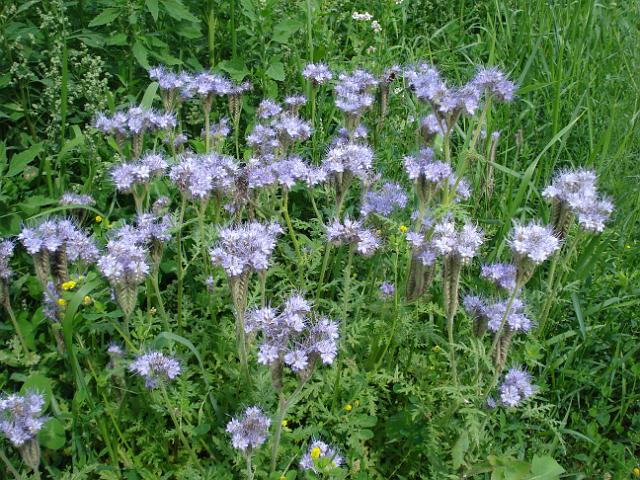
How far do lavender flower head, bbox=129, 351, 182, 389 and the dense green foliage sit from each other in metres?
0.11

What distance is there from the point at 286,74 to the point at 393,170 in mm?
1192

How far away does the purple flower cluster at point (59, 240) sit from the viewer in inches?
99.2

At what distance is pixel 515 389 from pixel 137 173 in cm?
158

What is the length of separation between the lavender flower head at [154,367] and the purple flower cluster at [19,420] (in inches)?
13.8

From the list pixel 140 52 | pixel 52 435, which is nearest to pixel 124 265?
pixel 52 435

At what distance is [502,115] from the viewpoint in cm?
425

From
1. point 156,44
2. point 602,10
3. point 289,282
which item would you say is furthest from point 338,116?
point 602,10

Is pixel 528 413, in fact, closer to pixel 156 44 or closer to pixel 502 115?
pixel 502 115

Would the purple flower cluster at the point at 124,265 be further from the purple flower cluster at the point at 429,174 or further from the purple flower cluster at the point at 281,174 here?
the purple flower cluster at the point at 429,174

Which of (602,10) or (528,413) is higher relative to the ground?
(602,10)

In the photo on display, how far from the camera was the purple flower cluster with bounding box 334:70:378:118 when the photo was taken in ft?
10.0

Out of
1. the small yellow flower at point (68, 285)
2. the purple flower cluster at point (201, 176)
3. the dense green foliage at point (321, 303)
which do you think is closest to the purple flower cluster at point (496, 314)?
the dense green foliage at point (321, 303)

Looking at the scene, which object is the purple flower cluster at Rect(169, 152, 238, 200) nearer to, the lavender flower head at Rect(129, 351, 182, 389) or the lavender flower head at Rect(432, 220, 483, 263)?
the lavender flower head at Rect(129, 351, 182, 389)

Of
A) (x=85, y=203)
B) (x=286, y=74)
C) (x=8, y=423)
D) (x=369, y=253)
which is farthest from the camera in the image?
(x=286, y=74)
